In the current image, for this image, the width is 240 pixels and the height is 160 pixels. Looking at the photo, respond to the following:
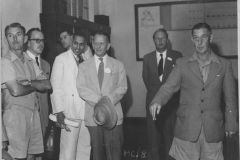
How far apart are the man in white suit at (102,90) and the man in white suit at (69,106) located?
0.59ft

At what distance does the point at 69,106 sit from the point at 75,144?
0.34 meters

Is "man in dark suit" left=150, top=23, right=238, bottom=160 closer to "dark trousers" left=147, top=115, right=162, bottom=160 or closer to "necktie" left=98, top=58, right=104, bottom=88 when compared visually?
"necktie" left=98, top=58, right=104, bottom=88

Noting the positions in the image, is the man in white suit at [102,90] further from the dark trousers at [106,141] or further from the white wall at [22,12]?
the white wall at [22,12]

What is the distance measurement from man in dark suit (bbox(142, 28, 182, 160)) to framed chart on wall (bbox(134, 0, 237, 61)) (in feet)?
6.77

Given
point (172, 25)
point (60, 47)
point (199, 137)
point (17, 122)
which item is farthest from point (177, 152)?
point (172, 25)

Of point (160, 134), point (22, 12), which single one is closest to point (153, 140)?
point (160, 134)

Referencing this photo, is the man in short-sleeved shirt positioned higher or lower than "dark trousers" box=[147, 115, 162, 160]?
higher

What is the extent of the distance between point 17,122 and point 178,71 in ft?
4.25

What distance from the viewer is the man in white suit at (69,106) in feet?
12.6

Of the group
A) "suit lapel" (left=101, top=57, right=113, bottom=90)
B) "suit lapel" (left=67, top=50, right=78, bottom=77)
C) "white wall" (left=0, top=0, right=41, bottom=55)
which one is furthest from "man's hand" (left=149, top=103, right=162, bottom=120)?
"white wall" (left=0, top=0, right=41, bottom=55)

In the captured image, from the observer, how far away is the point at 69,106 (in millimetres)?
3873

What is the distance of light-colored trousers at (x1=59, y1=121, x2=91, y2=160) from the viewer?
3.87 meters

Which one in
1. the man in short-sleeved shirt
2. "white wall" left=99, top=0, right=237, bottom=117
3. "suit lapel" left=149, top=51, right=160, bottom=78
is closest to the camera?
the man in short-sleeved shirt

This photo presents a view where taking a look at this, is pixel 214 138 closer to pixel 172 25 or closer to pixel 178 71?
pixel 178 71
